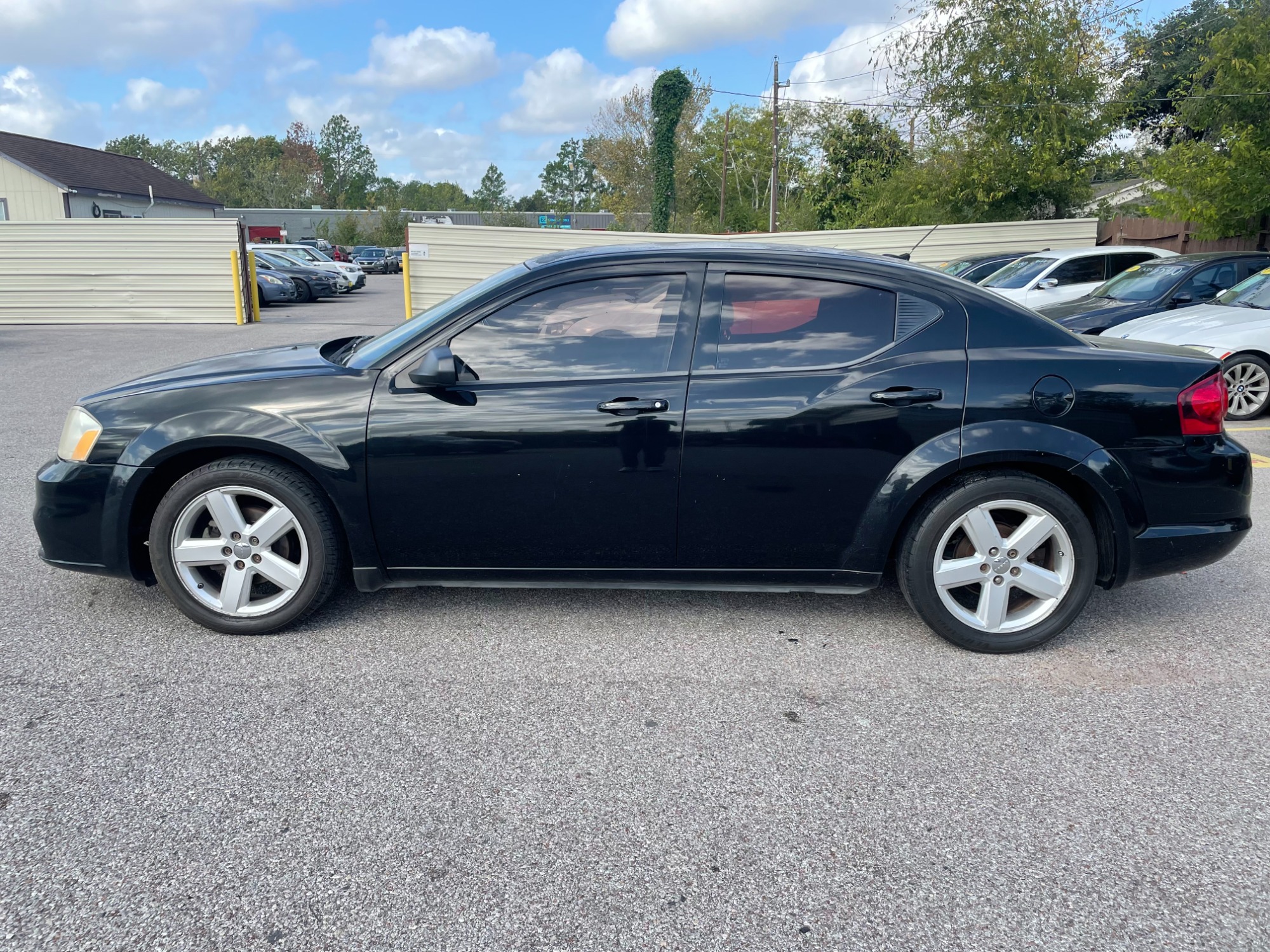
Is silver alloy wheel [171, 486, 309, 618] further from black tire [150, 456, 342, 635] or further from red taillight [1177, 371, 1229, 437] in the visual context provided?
red taillight [1177, 371, 1229, 437]

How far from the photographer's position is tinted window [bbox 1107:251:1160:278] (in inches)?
590

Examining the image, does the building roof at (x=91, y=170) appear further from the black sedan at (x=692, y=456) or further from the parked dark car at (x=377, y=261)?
the black sedan at (x=692, y=456)

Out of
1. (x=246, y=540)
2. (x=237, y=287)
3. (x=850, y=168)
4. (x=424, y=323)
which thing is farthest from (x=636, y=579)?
(x=850, y=168)

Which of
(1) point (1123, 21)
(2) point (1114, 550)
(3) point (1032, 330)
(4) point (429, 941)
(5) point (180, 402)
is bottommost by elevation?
(4) point (429, 941)

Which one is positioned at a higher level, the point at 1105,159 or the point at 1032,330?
the point at 1105,159

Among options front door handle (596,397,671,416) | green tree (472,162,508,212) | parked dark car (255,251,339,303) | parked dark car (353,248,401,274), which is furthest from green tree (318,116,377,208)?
front door handle (596,397,671,416)

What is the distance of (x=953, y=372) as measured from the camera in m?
3.80

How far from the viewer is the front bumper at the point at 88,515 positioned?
3893mm

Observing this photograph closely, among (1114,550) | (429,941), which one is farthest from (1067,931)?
(1114,550)

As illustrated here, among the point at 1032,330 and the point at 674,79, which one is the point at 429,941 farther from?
the point at 674,79

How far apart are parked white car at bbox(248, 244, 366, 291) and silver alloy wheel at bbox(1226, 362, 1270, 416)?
24.1m

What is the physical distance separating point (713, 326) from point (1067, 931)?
243 cm

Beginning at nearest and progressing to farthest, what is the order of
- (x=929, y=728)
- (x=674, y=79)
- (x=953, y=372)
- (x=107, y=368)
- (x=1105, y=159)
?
(x=929, y=728)
(x=953, y=372)
(x=107, y=368)
(x=1105, y=159)
(x=674, y=79)

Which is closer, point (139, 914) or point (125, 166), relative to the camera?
point (139, 914)
